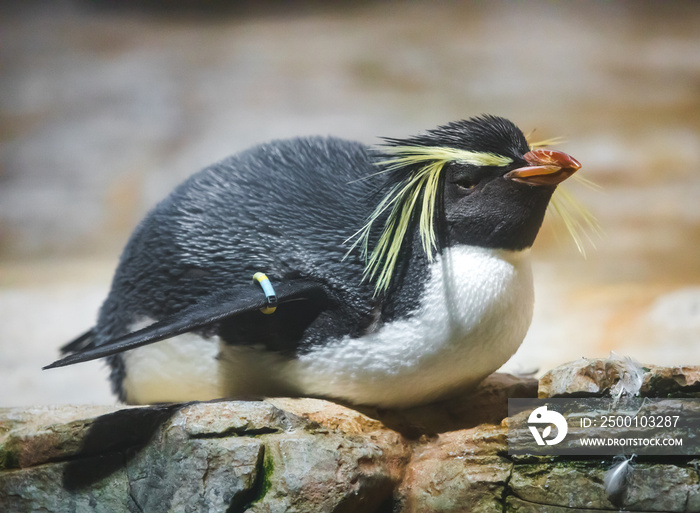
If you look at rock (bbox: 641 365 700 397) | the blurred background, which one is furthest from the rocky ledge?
the blurred background

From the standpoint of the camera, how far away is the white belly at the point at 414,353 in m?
1.22

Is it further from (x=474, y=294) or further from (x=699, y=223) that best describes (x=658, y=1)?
(x=474, y=294)

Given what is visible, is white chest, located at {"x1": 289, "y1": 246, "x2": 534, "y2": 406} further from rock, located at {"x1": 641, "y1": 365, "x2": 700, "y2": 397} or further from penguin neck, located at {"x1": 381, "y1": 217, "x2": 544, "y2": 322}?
rock, located at {"x1": 641, "y1": 365, "x2": 700, "y2": 397}

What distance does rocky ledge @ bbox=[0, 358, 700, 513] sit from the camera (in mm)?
1105

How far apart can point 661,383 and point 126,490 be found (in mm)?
855

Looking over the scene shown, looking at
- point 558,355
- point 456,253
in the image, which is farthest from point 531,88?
point 456,253

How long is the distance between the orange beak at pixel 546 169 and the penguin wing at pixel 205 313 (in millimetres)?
376

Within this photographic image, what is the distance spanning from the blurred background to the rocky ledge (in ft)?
4.36

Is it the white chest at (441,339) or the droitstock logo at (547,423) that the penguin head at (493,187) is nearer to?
the white chest at (441,339)

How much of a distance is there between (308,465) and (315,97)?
1990 mm

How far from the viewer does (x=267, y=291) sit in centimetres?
120

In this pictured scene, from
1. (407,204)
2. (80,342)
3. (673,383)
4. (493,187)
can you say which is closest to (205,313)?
(407,204)

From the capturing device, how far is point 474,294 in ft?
3.96

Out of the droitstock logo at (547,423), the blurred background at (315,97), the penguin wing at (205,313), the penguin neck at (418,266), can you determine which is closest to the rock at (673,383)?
the droitstock logo at (547,423)
